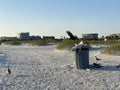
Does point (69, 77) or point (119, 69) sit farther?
point (119, 69)

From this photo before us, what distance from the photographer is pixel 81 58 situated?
14.4 metres

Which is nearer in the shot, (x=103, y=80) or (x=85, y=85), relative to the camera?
(x=85, y=85)

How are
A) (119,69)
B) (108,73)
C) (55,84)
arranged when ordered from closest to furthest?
(55,84) → (108,73) → (119,69)

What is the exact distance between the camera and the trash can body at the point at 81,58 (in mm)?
14231

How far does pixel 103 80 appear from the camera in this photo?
1085 cm

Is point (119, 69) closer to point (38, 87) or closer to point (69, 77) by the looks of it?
point (69, 77)

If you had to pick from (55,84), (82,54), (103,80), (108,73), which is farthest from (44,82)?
(82,54)

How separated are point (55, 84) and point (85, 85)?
1026mm

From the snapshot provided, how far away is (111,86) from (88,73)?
3.07 metres

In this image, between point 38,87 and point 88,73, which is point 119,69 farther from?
point 38,87

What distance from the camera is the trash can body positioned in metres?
14.2

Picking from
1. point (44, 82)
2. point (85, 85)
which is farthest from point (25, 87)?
point (85, 85)

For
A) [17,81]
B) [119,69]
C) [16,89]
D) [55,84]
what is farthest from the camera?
[119,69]

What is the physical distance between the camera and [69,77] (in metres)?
11.8
